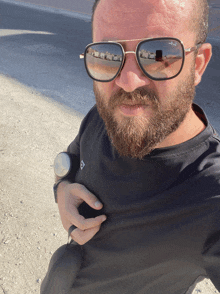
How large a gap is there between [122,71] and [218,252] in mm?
657

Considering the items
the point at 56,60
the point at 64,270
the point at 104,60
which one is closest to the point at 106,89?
the point at 104,60

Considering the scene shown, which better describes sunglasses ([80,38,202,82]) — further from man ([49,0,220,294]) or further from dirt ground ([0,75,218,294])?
dirt ground ([0,75,218,294])

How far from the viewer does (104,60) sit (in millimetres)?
1120

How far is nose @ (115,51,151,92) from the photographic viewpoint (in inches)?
40.4

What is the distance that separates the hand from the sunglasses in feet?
1.54

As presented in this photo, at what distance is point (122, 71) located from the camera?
1054 mm

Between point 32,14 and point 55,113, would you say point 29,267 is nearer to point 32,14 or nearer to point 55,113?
point 55,113

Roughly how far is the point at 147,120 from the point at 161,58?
0.22 meters

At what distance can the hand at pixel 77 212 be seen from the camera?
1194 millimetres

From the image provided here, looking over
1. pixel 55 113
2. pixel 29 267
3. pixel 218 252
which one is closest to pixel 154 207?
pixel 218 252

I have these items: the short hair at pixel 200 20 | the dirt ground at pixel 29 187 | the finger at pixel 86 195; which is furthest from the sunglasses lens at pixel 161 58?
the dirt ground at pixel 29 187

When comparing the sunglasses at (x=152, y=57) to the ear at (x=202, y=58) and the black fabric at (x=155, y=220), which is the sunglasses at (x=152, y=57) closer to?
the ear at (x=202, y=58)

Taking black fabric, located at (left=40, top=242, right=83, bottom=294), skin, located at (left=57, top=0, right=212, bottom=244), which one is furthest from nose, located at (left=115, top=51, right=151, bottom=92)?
black fabric, located at (left=40, top=242, right=83, bottom=294)

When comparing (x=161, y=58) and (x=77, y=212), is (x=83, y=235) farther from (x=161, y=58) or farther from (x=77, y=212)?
(x=161, y=58)
